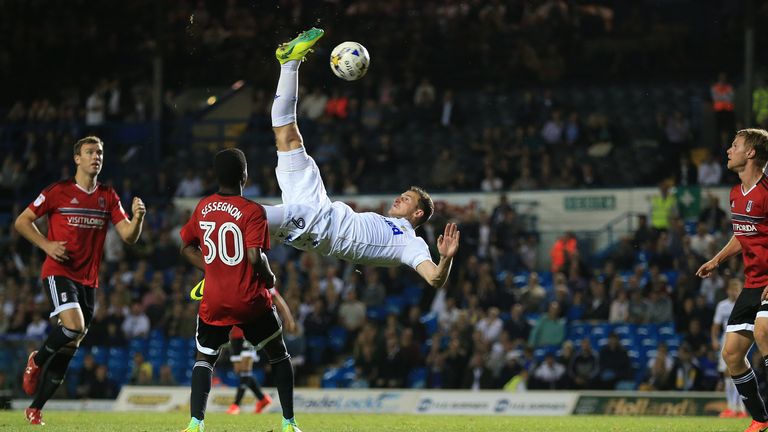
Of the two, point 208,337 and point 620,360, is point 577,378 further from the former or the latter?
point 208,337

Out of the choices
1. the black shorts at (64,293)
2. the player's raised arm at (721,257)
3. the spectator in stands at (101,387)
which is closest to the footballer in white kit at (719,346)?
the player's raised arm at (721,257)

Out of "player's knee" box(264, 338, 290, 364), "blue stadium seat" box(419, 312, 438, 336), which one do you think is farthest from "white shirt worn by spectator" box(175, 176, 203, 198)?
"player's knee" box(264, 338, 290, 364)

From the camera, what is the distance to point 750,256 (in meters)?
9.23

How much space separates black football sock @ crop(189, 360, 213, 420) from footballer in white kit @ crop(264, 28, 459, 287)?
134cm

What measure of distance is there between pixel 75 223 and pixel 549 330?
1045 cm

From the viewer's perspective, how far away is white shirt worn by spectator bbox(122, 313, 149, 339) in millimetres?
21719

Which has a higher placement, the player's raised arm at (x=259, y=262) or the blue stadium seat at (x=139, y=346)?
the player's raised arm at (x=259, y=262)

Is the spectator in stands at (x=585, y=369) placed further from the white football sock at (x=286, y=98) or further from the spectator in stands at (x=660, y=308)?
the white football sock at (x=286, y=98)

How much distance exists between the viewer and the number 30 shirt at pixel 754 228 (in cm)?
909

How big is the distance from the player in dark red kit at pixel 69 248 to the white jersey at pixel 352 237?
2065 millimetres

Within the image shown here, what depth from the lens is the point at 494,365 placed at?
19000mm

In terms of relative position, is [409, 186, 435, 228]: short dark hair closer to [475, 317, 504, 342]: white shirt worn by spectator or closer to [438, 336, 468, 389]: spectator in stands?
[438, 336, 468, 389]: spectator in stands

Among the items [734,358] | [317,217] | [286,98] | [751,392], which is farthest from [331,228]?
[751,392]

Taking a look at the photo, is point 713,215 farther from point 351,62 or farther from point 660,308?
point 351,62
